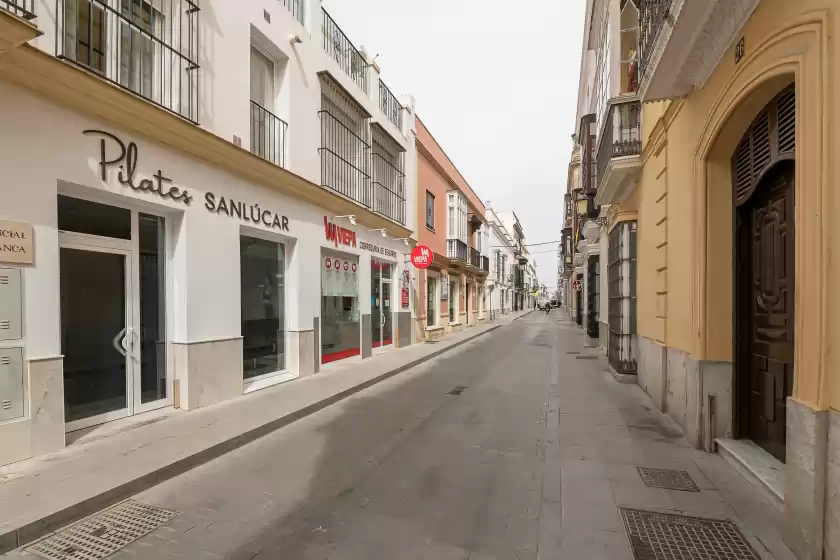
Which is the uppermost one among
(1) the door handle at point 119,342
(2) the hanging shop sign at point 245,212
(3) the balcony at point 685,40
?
(3) the balcony at point 685,40

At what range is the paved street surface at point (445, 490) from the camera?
10.5 feet

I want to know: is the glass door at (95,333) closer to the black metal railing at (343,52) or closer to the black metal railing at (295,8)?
the black metal railing at (295,8)

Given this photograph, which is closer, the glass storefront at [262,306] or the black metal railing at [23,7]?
the black metal railing at [23,7]

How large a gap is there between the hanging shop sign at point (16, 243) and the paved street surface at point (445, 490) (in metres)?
2.70

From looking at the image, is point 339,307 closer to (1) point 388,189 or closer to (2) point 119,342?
(1) point 388,189

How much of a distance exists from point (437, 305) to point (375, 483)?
16.4 metres

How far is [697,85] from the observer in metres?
5.36

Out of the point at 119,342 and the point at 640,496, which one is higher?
the point at 119,342

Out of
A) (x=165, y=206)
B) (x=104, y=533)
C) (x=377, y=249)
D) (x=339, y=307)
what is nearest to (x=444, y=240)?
(x=377, y=249)

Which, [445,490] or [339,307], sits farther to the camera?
[339,307]

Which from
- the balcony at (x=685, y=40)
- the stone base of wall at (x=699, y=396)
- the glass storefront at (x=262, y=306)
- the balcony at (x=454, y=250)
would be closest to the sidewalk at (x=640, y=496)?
the stone base of wall at (x=699, y=396)

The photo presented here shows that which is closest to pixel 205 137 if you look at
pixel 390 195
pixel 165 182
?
pixel 165 182

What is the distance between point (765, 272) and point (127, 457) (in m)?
6.81

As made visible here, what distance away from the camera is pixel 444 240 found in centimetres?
2167
